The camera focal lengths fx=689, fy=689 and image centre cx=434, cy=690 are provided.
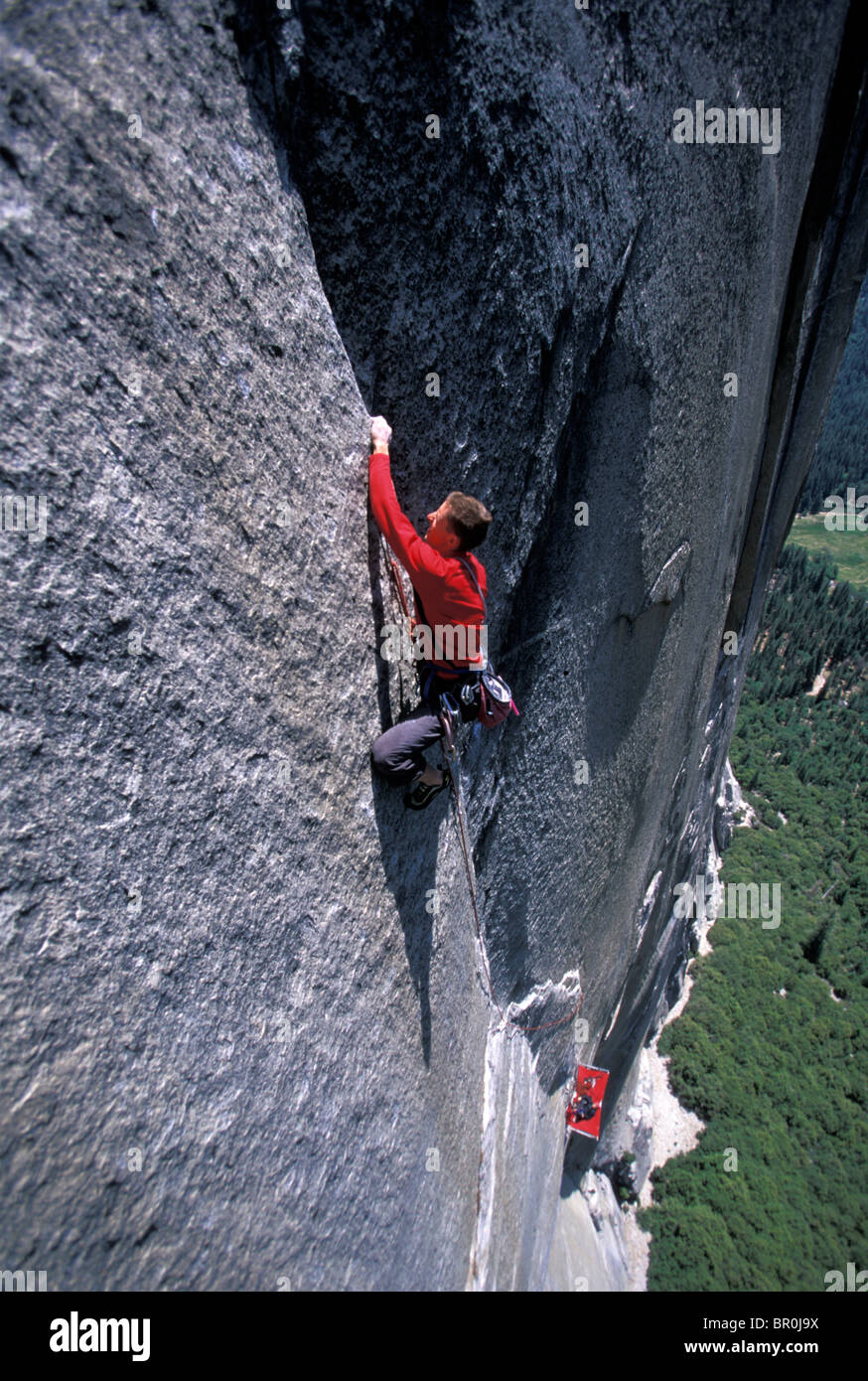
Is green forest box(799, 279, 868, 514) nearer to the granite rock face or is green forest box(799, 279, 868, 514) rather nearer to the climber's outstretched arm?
the granite rock face

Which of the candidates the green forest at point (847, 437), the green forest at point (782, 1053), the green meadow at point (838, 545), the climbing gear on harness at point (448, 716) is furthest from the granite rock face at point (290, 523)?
the green forest at point (847, 437)

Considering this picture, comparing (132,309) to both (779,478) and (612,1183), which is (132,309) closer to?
(779,478)

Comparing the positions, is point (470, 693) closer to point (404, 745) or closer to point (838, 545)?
point (404, 745)

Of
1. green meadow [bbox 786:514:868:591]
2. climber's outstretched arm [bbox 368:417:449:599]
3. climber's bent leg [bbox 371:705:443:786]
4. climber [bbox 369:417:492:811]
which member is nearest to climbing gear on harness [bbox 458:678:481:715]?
climber [bbox 369:417:492:811]

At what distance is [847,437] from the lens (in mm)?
77250

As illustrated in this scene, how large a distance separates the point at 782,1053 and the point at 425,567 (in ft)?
71.4

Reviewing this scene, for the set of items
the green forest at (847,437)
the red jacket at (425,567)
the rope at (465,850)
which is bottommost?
the rope at (465,850)

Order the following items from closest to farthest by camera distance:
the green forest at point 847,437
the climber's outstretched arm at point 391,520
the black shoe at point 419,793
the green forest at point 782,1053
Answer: the climber's outstretched arm at point 391,520 < the black shoe at point 419,793 < the green forest at point 782,1053 < the green forest at point 847,437

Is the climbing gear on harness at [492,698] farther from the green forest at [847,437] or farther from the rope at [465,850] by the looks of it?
the green forest at [847,437]

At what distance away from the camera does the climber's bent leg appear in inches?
112

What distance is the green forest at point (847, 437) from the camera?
73812mm

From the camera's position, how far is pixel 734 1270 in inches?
556
